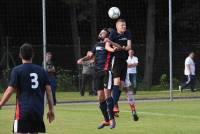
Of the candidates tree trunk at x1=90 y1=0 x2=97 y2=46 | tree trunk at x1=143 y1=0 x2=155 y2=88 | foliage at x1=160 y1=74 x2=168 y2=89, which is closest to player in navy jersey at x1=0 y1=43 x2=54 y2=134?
foliage at x1=160 y1=74 x2=168 y2=89

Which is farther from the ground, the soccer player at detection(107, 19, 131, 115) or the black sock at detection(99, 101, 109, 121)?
the soccer player at detection(107, 19, 131, 115)

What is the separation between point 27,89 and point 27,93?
0.06 metres

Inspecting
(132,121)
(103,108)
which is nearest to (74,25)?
(132,121)

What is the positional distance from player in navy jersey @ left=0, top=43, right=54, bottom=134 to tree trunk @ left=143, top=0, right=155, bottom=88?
3144 centimetres

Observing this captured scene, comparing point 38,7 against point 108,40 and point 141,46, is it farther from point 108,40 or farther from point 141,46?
point 108,40

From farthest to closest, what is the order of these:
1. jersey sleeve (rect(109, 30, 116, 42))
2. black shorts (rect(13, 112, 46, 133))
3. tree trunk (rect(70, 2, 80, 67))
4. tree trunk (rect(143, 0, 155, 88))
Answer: tree trunk (rect(70, 2, 80, 67)), tree trunk (rect(143, 0, 155, 88)), jersey sleeve (rect(109, 30, 116, 42)), black shorts (rect(13, 112, 46, 133))

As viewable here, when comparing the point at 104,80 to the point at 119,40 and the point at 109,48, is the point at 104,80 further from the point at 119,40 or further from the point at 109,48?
the point at 119,40

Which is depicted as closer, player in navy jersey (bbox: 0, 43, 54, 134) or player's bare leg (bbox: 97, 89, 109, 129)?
player in navy jersey (bbox: 0, 43, 54, 134)

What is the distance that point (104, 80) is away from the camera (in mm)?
17031

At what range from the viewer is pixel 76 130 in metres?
16.1

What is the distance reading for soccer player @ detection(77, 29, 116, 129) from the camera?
16.4m

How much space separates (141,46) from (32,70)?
34.1 m

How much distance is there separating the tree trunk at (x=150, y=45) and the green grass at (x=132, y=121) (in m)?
18.8

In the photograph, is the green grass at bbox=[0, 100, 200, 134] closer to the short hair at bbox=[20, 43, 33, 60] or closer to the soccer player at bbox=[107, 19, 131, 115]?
the soccer player at bbox=[107, 19, 131, 115]
